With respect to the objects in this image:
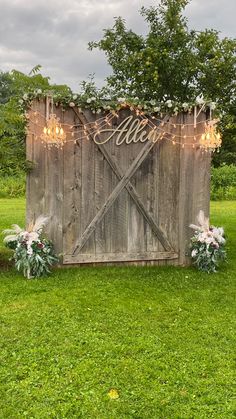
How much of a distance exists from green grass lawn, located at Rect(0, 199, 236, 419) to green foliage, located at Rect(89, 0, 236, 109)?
10.8 feet

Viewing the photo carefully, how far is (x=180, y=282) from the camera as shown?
17.5 feet

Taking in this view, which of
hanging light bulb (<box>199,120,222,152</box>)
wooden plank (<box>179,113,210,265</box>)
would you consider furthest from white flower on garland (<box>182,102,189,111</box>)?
hanging light bulb (<box>199,120,222,152</box>)

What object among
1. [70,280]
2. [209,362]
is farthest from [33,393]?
[70,280]

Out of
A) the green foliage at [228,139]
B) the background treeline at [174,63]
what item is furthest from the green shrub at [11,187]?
the green foliage at [228,139]

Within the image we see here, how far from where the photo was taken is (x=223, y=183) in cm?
1662

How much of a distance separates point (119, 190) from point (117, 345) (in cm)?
276

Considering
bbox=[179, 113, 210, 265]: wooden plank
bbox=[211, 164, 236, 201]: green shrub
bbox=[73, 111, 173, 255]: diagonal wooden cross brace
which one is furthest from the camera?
bbox=[211, 164, 236, 201]: green shrub

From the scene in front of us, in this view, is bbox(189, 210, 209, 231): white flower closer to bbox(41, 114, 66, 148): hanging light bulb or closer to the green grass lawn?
the green grass lawn

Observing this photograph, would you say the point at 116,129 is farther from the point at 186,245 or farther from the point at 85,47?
the point at 85,47

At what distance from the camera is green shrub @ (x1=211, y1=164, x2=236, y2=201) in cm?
1590

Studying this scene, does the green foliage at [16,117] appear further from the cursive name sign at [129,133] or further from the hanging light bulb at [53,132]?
the cursive name sign at [129,133]

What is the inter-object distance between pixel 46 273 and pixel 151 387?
111 inches

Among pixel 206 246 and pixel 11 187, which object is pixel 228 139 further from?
pixel 11 187

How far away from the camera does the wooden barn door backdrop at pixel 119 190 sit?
5660mm
